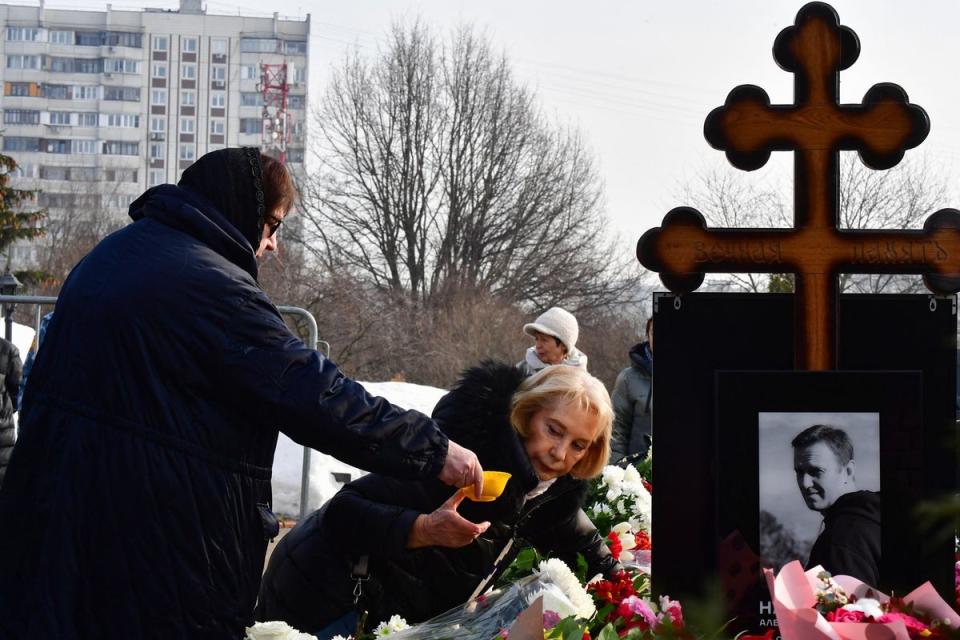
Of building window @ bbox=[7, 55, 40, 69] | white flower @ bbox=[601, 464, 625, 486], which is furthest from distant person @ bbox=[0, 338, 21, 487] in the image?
building window @ bbox=[7, 55, 40, 69]

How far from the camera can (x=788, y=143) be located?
2.75 metres

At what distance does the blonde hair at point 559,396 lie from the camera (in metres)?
3.21

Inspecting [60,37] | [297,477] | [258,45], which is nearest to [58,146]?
[60,37]

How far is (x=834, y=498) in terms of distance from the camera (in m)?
2.54

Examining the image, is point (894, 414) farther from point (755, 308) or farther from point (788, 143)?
point (788, 143)

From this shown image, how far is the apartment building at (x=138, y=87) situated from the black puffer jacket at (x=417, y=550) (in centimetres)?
7776

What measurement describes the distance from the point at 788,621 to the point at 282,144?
51961 mm

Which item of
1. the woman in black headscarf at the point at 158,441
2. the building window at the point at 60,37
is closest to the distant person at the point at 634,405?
the woman in black headscarf at the point at 158,441

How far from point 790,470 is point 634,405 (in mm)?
4538

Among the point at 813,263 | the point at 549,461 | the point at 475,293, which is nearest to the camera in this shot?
the point at 813,263

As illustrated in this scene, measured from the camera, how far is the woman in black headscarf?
2600 millimetres

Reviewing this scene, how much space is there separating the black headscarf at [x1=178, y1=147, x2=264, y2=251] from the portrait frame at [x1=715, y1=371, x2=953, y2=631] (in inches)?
42.0

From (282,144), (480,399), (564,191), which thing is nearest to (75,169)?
(282,144)

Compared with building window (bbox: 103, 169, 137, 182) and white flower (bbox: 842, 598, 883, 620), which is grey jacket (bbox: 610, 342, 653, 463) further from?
building window (bbox: 103, 169, 137, 182)
